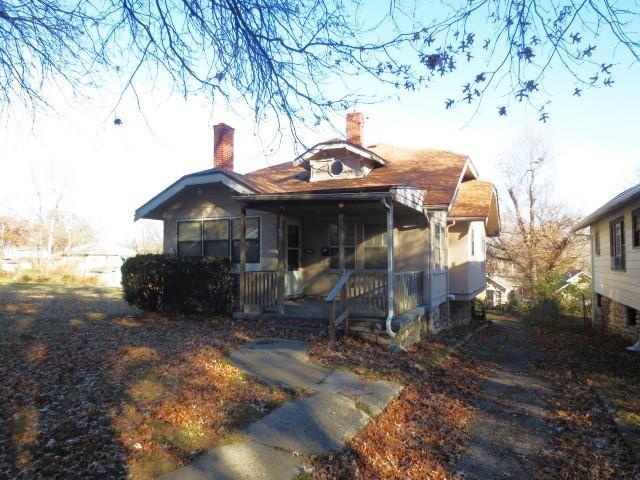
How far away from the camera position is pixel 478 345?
13.5 m

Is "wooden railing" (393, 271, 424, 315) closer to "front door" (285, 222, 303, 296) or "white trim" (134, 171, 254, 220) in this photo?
"front door" (285, 222, 303, 296)

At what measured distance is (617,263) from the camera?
14555mm

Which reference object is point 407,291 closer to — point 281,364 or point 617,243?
point 281,364

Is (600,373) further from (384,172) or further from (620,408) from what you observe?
(384,172)

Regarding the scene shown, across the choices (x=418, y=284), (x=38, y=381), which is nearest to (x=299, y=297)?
(x=418, y=284)

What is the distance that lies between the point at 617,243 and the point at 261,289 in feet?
36.8

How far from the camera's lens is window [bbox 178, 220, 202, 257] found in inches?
558

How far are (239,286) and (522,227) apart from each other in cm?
3056

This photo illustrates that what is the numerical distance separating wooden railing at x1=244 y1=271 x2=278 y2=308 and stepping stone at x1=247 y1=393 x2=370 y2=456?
524 cm

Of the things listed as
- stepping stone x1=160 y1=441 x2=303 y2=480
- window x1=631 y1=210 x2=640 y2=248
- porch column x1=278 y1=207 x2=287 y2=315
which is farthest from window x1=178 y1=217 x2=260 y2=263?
window x1=631 y1=210 x2=640 y2=248

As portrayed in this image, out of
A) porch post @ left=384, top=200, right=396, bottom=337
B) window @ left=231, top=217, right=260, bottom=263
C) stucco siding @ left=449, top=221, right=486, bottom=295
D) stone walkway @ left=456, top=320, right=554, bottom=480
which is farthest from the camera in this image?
stucco siding @ left=449, top=221, right=486, bottom=295

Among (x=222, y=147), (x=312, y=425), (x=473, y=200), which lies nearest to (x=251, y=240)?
(x=222, y=147)

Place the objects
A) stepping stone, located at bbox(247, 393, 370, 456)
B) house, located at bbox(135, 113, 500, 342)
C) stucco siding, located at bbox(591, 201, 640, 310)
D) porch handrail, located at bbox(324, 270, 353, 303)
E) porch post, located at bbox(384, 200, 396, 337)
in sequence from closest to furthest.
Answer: stepping stone, located at bbox(247, 393, 370, 456)
porch handrail, located at bbox(324, 270, 353, 303)
porch post, located at bbox(384, 200, 396, 337)
house, located at bbox(135, 113, 500, 342)
stucco siding, located at bbox(591, 201, 640, 310)

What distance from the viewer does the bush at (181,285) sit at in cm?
1238
